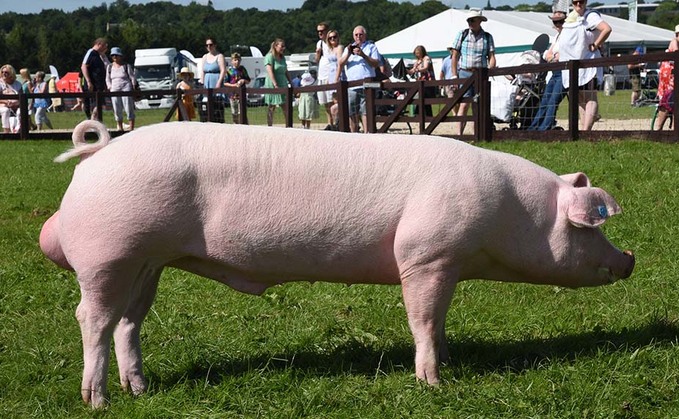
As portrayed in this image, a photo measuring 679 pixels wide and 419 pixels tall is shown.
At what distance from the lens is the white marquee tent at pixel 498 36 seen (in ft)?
131

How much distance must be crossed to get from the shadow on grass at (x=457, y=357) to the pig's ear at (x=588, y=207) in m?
0.63

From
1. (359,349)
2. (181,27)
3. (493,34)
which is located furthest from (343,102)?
(181,27)

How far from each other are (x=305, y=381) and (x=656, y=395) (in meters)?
1.45

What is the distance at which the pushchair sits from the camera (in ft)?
45.0

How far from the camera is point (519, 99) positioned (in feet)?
45.8

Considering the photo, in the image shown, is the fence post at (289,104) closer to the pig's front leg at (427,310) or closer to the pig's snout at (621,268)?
the pig's snout at (621,268)

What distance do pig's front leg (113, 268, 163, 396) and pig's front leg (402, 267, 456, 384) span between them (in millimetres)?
1120

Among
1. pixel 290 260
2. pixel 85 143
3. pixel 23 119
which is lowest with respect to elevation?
pixel 23 119

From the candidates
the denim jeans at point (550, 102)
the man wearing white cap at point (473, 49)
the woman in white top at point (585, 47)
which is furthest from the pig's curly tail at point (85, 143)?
the man wearing white cap at point (473, 49)

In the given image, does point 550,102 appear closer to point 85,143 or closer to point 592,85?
point 592,85

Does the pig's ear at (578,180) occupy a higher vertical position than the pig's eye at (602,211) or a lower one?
higher

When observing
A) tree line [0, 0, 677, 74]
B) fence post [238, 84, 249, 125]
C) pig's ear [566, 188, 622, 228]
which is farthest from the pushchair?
tree line [0, 0, 677, 74]

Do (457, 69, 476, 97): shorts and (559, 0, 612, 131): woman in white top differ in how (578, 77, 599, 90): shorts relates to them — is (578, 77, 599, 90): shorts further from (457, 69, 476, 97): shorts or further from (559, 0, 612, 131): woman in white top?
(457, 69, 476, 97): shorts

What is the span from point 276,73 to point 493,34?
26.1 metres
